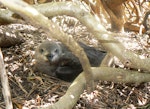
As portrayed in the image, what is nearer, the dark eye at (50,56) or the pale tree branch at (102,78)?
the pale tree branch at (102,78)

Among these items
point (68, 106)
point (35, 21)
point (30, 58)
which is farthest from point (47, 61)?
point (35, 21)

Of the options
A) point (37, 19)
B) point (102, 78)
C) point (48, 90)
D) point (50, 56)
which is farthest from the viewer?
point (50, 56)

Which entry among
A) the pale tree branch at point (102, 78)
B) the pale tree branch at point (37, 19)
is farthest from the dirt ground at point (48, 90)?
the pale tree branch at point (37, 19)

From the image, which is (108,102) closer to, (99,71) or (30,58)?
(99,71)

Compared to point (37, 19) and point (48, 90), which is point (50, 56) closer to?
point (48, 90)

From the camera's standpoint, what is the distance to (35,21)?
189cm

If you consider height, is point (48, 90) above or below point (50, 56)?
below

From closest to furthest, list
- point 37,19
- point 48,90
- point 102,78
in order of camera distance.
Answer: point 37,19, point 102,78, point 48,90

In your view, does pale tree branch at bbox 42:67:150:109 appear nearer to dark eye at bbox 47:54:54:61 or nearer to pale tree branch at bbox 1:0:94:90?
pale tree branch at bbox 1:0:94:90

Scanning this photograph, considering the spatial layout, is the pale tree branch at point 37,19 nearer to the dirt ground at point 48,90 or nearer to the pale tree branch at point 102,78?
the pale tree branch at point 102,78

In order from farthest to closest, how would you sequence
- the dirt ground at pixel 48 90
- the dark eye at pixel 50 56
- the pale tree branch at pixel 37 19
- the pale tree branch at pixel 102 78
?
1. the dark eye at pixel 50 56
2. the dirt ground at pixel 48 90
3. the pale tree branch at pixel 102 78
4. the pale tree branch at pixel 37 19

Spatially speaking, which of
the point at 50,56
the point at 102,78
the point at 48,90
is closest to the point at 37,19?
the point at 102,78

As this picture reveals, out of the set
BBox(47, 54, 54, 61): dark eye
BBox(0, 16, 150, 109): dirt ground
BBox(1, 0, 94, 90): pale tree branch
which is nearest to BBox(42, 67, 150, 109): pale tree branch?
BBox(0, 16, 150, 109): dirt ground

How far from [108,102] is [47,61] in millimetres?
1019
